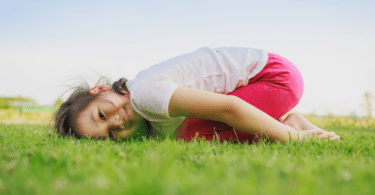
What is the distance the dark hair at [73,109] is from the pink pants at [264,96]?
771 millimetres

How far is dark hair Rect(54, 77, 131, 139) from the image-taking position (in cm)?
269

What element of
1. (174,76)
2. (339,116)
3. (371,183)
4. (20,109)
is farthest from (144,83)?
(20,109)

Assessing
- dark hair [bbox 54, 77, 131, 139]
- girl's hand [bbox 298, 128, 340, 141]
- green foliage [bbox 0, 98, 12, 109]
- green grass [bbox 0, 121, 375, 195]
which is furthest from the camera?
green foliage [bbox 0, 98, 12, 109]

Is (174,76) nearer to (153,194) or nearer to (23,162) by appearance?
(23,162)

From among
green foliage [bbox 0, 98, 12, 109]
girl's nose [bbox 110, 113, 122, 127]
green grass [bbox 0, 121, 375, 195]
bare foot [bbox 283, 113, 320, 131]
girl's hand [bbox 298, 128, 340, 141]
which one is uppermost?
green grass [bbox 0, 121, 375, 195]

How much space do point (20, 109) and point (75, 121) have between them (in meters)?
8.89

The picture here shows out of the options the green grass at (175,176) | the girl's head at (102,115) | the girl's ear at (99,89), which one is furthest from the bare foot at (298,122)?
the girl's ear at (99,89)

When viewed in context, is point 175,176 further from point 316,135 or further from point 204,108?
point 316,135

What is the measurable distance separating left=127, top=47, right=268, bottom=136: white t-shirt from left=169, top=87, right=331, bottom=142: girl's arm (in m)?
0.10

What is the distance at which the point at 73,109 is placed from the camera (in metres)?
2.73

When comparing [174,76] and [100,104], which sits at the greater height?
[174,76]

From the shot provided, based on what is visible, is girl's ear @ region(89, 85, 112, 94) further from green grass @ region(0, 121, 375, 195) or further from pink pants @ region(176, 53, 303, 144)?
green grass @ region(0, 121, 375, 195)

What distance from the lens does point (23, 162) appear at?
57.4 inches

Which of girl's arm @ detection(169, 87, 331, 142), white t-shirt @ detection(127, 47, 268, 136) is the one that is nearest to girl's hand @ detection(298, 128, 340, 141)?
girl's arm @ detection(169, 87, 331, 142)
